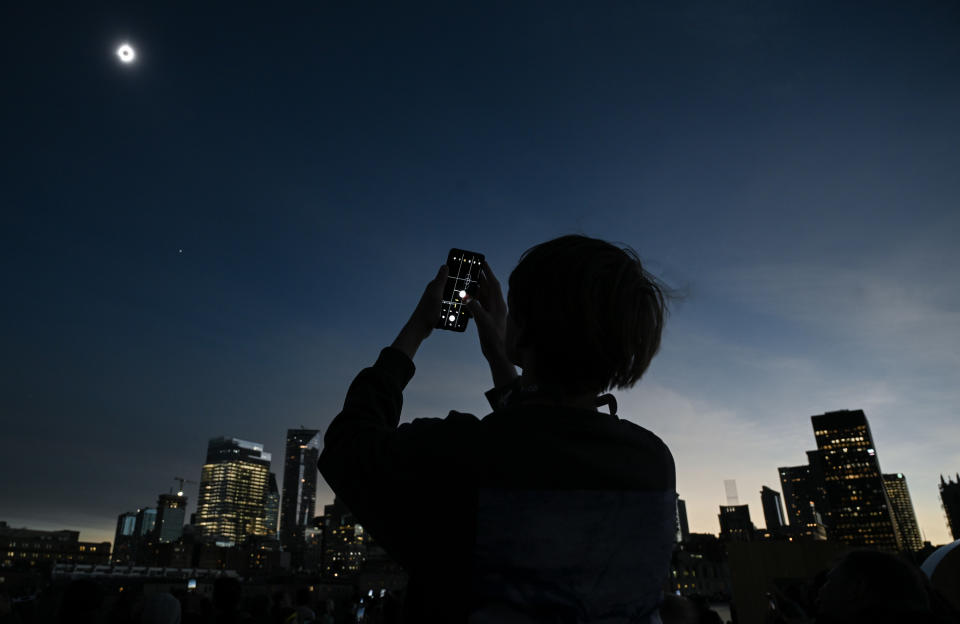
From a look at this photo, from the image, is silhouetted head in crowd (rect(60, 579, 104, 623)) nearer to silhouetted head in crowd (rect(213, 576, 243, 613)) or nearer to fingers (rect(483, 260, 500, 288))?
silhouetted head in crowd (rect(213, 576, 243, 613))

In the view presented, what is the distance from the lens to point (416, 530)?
1.14m

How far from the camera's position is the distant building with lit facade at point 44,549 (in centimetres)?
15762

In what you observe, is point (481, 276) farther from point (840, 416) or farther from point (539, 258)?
point (840, 416)

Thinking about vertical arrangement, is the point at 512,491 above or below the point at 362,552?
above

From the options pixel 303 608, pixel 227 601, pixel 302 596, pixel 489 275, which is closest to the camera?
pixel 489 275

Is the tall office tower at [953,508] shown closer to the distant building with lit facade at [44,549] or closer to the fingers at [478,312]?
the fingers at [478,312]

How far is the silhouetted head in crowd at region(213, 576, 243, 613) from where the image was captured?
19.1ft

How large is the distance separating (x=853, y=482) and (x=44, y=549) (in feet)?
915

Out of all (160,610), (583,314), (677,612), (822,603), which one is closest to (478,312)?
(583,314)

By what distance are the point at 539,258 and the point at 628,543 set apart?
796mm

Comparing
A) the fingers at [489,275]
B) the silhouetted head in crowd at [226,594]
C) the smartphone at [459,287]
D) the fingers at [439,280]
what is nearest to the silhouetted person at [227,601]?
the silhouetted head in crowd at [226,594]

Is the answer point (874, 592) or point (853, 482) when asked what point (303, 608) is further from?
point (853, 482)

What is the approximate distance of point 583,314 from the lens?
1376 millimetres

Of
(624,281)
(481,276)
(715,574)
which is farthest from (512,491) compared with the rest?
(715,574)
